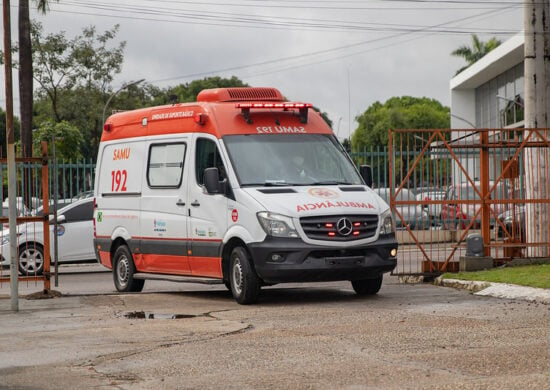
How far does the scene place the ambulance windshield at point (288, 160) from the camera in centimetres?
1407

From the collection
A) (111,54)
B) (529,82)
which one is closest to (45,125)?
(111,54)

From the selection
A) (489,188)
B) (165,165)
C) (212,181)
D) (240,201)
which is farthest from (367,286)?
(489,188)

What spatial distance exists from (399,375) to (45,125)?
3265 cm

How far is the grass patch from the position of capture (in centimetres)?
1466

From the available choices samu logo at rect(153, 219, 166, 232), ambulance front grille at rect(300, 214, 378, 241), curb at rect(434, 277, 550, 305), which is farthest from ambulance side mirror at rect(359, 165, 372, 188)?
samu logo at rect(153, 219, 166, 232)

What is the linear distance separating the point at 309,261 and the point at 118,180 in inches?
175

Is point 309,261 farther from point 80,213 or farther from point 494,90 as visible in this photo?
point 494,90

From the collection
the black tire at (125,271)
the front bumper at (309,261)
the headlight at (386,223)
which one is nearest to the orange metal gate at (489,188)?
the headlight at (386,223)

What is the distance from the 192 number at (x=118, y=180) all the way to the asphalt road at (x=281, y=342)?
2.05m

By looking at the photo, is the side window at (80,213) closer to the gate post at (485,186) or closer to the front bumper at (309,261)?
the gate post at (485,186)

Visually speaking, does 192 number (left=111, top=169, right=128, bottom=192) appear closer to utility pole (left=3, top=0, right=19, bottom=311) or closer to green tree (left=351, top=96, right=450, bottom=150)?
utility pole (left=3, top=0, right=19, bottom=311)

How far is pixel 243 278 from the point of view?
13664mm

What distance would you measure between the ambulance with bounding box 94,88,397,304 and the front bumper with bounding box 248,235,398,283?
0.05 ft

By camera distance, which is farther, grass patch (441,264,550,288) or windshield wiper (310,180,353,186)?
grass patch (441,264,550,288)
